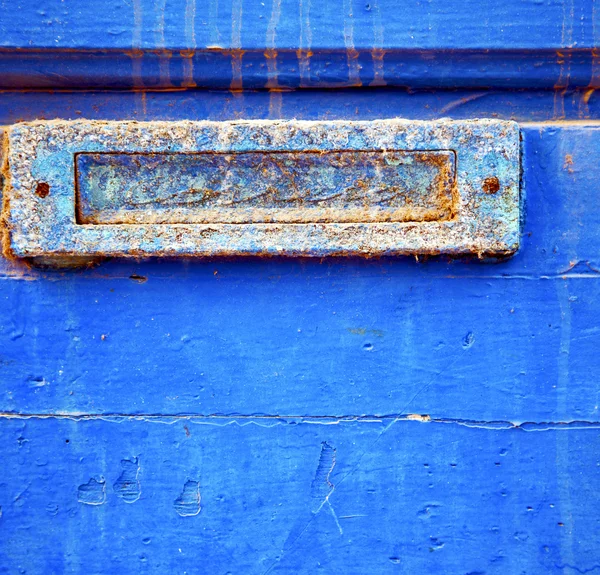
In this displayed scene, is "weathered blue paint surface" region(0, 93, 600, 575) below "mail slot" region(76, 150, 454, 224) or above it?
below

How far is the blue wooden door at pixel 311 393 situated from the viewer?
912mm

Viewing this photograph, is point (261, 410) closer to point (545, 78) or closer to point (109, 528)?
point (109, 528)

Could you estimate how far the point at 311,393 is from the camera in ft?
3.03

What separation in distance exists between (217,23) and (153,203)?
1.06 feet

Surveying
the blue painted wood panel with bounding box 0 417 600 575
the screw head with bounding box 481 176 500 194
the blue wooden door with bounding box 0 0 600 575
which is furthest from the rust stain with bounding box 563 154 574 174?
the blue painted wood panel with bounding box 0 417 600 575

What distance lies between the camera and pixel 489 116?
0.92 metres

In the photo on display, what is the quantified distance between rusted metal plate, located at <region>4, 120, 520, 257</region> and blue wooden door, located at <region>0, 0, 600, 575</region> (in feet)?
0.23

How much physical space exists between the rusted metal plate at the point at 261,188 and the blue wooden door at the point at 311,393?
2.8 inches

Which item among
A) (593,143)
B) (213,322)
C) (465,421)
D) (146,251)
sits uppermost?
(593,143)

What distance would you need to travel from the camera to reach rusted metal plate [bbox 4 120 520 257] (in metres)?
0.85

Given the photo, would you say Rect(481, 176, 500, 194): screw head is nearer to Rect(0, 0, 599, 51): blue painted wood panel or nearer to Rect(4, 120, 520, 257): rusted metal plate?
Rect(4, 120, 520, 257): rusted metal plate

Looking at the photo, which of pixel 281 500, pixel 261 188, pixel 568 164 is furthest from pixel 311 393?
pixel 568 164

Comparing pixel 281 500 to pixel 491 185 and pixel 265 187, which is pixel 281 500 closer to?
pixel 265 187

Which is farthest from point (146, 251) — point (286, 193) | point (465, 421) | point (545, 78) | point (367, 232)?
point (545, 78)
